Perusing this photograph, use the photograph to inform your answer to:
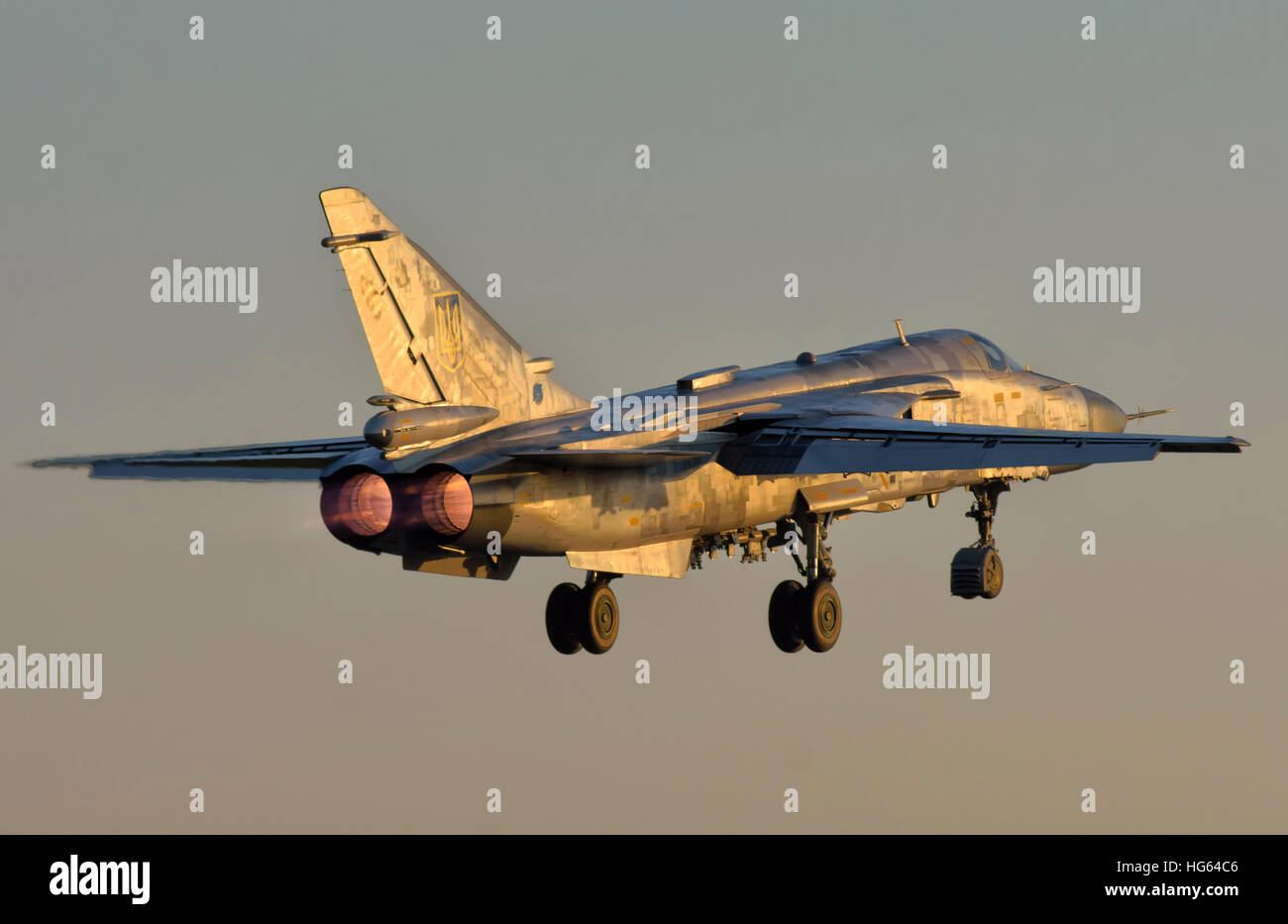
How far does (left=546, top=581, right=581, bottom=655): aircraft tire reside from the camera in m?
36.1

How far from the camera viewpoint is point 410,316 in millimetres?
31422

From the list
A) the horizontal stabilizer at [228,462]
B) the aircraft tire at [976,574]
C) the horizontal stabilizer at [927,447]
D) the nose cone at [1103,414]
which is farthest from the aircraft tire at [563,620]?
the nose cone at [1103,414]

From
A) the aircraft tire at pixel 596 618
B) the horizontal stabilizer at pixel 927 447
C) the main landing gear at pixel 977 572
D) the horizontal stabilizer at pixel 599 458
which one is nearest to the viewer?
the horizontal stabilizer at pixel 927 447

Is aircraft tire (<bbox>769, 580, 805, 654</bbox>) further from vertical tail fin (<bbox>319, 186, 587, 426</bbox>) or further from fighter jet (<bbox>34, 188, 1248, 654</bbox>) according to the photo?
vertical tail fin (<bbox>319, 186, 587, 426</bbox>)

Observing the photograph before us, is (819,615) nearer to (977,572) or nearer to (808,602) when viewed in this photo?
(808,602)

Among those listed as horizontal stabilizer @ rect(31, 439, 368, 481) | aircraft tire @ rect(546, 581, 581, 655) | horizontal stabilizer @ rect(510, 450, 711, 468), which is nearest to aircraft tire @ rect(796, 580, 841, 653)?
aircraft tire @ rect(546, 581, 581, 655)

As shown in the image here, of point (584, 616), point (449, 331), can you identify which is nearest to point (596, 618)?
point (584, 616)

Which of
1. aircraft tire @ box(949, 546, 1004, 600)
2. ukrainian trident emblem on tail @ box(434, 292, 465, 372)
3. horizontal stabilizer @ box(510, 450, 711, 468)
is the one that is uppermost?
ukrainian trident emblem on tail @ box(434, 292, 465, 372)

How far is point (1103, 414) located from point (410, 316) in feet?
56.0

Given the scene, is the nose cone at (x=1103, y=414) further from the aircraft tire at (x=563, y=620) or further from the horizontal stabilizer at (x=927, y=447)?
the aircraft tire at (x=563, y=620)

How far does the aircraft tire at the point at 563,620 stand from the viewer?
118ft

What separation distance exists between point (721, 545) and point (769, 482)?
1.44m

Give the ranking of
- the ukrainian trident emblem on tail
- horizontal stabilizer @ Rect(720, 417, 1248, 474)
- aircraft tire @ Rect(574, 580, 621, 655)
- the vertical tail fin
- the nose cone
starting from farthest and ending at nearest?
1. the nose cone
2. aircraft tire @ Rect(574, 580, 621, 655)
3. the ukrainian trident emblem on tail
4. the vertical tail fin
5. horizontal stabilizer @ Rect(720, 417, 1248, 474)

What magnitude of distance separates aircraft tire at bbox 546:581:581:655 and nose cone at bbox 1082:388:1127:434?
12.1 metres
